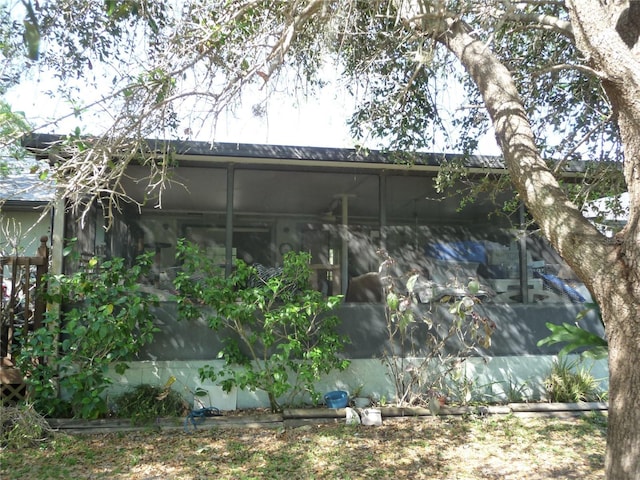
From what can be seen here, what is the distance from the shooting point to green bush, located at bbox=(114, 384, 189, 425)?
597 centimetres

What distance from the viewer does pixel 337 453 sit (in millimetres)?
5203

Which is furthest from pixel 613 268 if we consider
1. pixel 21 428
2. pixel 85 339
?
pixel 21 428

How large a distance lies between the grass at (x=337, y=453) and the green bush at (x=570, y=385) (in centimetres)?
65

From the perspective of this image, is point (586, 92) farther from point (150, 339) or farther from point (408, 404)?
point (150, 339)

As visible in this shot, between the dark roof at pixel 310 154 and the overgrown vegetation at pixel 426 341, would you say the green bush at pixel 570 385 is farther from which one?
the dark roof at pixel 310 154

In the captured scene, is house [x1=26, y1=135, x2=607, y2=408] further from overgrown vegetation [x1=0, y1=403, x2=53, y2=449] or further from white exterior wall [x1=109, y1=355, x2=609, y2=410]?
overgrown vegetation [x1=0, y1=403, x2=53, y2=449]

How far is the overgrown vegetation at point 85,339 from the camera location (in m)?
5.78

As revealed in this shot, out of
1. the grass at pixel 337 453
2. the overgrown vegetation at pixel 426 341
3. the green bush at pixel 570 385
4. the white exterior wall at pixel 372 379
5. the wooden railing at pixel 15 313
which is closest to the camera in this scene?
the grass at pixel 337 453

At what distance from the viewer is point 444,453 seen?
17.2ft

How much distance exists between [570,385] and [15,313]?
6.92 m

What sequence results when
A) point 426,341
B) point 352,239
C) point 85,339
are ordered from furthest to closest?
point 352,239
point 426,341
point 85,339

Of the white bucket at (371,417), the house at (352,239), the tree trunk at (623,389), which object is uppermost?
the house at (352,239)

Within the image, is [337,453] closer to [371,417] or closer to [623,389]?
[371,417]

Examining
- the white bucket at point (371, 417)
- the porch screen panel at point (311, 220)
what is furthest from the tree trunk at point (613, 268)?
the porch screen panel at point (311, 220)
